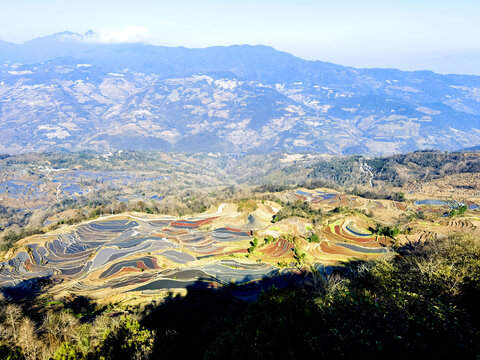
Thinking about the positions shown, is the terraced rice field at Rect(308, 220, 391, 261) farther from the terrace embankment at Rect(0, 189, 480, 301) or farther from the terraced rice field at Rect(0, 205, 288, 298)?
the terraced rice field at Rect(0, 205, 288, 298)

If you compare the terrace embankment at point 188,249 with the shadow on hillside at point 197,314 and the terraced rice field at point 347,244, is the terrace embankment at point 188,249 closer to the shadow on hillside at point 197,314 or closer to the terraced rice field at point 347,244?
the terraced rice field at point 347,244

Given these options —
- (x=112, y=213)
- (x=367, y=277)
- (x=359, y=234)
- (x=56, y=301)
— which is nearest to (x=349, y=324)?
(x=367, y=277)

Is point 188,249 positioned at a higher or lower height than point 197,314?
lower

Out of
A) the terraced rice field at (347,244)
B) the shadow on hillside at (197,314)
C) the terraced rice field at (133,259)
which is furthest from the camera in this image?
the terraced rice field at (347,244)

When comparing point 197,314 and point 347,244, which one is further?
point 347,244

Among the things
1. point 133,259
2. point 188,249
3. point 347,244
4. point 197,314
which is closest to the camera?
point 197,314

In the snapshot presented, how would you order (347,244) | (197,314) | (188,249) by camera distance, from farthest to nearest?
(347,244) < (188,249) < (197,314)

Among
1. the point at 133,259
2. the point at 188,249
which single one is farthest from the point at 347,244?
the point at 133,259

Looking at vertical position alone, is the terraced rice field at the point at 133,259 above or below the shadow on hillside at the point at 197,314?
below

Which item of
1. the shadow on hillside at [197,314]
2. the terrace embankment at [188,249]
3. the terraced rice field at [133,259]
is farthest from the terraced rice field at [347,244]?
the terraced rice field at [133,259]

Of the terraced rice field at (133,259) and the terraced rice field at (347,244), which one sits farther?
the terraced rice field at (347,244)

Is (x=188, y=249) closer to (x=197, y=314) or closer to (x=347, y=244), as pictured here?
(x=197, y=314)

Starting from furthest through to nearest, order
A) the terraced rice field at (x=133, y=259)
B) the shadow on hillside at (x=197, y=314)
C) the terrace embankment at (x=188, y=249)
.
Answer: the terrace embankment at (x=188, y=249) < the terraced rice field at (x=133, y=259) < the shadow on hillside at (x=197, y=314)
